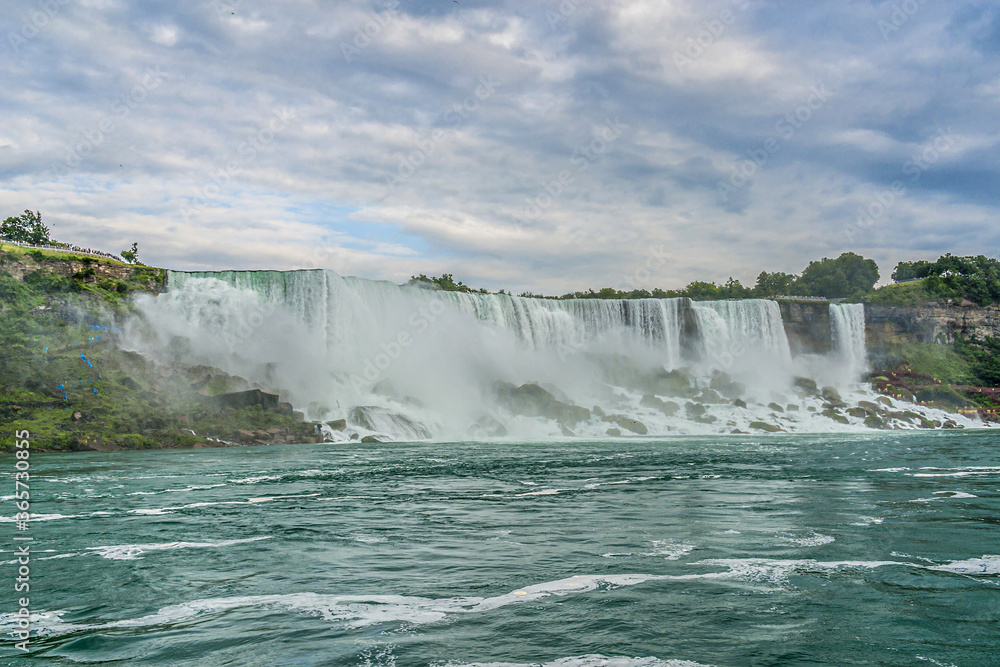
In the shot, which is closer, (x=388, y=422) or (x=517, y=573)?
(x=517, y=573)

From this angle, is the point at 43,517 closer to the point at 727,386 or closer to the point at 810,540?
the point at 810,540

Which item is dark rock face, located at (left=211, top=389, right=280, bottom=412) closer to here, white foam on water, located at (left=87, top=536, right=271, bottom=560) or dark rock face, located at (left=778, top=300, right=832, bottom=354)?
white foam on water, located at (left=87, top=536, right=271, bottom=560)

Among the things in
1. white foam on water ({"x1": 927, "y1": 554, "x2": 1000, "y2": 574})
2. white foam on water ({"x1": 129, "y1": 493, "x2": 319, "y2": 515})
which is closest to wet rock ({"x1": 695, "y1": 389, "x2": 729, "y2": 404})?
white foam on water ({"x1": 129, "y1": 493, "x2": 319, "y2": 515})

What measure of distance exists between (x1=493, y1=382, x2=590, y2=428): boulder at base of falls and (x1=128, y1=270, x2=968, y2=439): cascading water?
0.34ft

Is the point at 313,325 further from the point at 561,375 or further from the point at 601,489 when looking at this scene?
the point at 601,489

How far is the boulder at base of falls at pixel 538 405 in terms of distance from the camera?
4872cm

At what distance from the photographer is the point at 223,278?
162 feet

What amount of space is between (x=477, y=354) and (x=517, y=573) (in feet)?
150

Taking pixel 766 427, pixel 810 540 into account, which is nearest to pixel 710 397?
pixel 766 427

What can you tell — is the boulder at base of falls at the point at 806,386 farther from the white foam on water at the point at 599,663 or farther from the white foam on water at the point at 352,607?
the white foam on water at the point at 599,663

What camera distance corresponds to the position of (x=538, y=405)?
49.5m

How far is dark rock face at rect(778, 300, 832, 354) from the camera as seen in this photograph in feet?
230

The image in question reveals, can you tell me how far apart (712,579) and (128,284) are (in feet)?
165

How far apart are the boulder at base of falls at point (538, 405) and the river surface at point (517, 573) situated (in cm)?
3006
